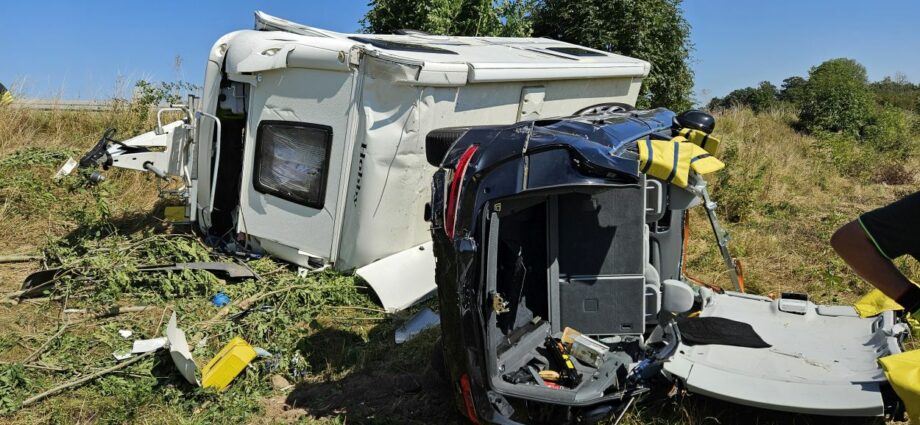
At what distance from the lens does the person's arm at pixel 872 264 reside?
9.04ft

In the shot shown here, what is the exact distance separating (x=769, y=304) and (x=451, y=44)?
4.54 meters

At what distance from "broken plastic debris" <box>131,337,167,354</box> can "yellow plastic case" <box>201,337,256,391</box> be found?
1.67 ft

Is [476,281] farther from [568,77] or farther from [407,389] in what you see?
[568,77]

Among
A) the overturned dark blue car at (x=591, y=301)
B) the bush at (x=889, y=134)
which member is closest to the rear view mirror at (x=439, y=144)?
the overturned dark blue car at (x=591, y=301)

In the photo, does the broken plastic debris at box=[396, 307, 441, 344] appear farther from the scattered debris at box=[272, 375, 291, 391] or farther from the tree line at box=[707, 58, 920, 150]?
the tree line at box=[707, 58, 920, 150]

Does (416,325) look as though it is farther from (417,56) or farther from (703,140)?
(703,140)

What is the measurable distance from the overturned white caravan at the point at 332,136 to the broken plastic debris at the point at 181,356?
5.82 feet

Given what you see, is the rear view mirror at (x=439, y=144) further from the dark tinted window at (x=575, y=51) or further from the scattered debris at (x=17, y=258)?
the scattered debris at (x=17, y=258)

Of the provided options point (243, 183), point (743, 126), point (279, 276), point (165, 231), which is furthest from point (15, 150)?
point (743, 126)

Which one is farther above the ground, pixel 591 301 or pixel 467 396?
pixel 591 301

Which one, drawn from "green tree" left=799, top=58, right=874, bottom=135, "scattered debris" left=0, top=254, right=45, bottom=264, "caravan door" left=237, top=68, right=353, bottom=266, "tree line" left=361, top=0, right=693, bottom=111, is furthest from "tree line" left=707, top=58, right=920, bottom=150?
"scattered debris" left=0, top=254, right=45, bottom=264

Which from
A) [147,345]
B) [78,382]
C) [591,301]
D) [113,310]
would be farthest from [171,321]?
[591,301]

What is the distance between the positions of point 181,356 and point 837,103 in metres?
14.6

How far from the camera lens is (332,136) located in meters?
6.27
